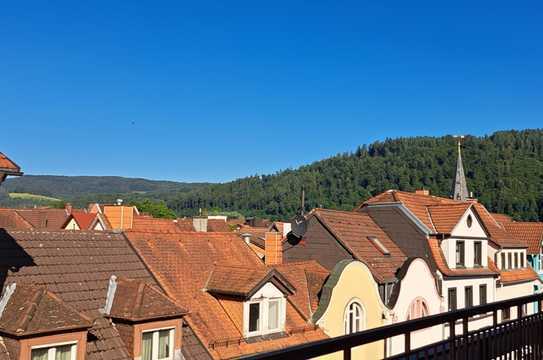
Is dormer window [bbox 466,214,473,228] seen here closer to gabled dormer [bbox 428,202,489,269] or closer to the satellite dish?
gabled dormer [bbox 428,202,489,269]

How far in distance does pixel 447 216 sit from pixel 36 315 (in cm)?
2199

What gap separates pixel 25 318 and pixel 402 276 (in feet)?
53.8

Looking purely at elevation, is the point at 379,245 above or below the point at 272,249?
above

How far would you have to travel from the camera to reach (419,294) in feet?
81.5

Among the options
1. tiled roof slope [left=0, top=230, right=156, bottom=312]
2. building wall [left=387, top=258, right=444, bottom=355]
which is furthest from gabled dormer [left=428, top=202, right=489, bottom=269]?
tiled roof slope [left=0, top=230, right=156, bottom=312]

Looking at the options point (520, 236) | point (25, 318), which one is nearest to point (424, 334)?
point (25, 318)

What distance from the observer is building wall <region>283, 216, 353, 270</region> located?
966 inches

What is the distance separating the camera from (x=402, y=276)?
77.9 feet

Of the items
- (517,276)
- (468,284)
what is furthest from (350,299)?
(517,276)

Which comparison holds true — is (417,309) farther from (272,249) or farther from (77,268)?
(77,268)

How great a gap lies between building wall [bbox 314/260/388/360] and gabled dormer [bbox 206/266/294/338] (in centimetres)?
217

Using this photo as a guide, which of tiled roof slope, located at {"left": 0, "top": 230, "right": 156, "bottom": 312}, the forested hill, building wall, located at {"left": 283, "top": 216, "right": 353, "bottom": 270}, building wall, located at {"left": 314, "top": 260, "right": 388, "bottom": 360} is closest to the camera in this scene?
tiled roof slope, located at {"left": 0, "top": 230, "right": 156, "bottom": 312}

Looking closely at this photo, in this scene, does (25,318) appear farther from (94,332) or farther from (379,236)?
(379,236)

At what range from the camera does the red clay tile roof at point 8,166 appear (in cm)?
953
